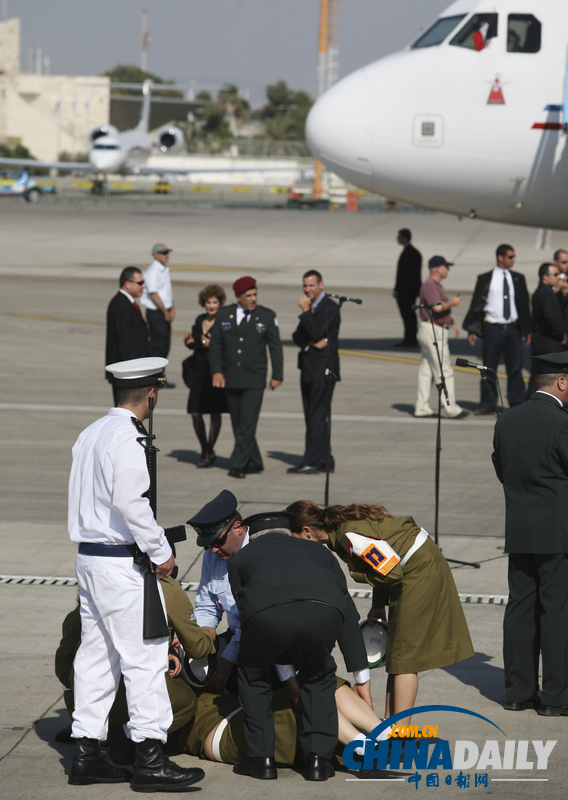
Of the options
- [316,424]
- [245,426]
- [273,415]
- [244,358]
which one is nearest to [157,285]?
[273,415]

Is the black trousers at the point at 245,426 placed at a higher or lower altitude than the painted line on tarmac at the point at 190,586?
higher

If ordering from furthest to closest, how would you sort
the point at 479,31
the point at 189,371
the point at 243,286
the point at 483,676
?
the point at 479,31, the point at 189,371, the point at 243,286, the point at 483,676

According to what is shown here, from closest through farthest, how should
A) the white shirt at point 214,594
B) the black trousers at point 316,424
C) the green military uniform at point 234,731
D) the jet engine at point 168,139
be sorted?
the green military uniform at point 234,731 → the white shirt at point 214,594 → the black trousers at point 316,424 → the jet engine at point 168,139

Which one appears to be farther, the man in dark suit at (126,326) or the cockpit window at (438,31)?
the cockpit window at (438,31)

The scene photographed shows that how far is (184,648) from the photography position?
5.02 metres

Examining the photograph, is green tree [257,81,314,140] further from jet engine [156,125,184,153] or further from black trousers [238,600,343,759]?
black trousers [238,600,343,759]

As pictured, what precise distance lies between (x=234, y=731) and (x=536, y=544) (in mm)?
2016

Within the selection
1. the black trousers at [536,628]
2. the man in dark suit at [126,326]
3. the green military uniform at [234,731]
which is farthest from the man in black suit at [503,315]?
the green military uniform at [234,731]

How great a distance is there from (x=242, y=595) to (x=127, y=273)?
7.72 meters

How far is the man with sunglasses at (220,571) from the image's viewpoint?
204 inches

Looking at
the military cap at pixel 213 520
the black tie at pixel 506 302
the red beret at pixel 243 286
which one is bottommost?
the military cap at pixel 213 520

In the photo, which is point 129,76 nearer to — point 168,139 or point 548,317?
point 168,139

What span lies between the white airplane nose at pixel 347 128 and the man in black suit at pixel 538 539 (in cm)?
1126

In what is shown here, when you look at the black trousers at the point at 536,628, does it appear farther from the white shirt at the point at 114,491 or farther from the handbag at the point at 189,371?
the handbag at the point at 189,371
